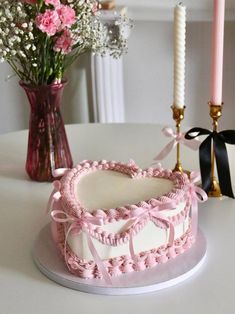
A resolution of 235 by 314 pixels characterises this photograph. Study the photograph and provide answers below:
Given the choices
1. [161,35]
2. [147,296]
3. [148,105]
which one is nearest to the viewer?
[147,296]

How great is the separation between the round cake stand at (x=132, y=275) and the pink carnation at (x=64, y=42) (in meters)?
0.39

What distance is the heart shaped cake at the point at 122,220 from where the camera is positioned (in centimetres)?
89

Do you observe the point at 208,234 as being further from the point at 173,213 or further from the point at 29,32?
the point at 29,32

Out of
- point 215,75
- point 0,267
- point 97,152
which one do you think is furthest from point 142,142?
point 0,267

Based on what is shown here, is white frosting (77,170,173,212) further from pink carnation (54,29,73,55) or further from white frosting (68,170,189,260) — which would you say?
pink carnation (54,29,73,55)

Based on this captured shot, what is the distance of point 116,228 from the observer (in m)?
0.90

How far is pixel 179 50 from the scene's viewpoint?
1155 mm

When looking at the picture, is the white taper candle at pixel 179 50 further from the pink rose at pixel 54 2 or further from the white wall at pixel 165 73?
the white wall at pixel 165 73

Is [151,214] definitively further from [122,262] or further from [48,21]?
[48,21]

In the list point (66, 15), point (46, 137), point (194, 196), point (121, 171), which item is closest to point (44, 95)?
point (46, 137)

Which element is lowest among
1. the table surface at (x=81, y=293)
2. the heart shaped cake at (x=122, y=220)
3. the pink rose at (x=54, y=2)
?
the table surface at (x=81, y=293)

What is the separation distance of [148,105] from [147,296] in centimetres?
143

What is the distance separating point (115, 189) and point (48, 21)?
344 millimetres

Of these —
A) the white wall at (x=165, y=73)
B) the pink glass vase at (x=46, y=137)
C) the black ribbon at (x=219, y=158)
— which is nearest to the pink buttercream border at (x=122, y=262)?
the black ribbon at (x=219, y=158)
